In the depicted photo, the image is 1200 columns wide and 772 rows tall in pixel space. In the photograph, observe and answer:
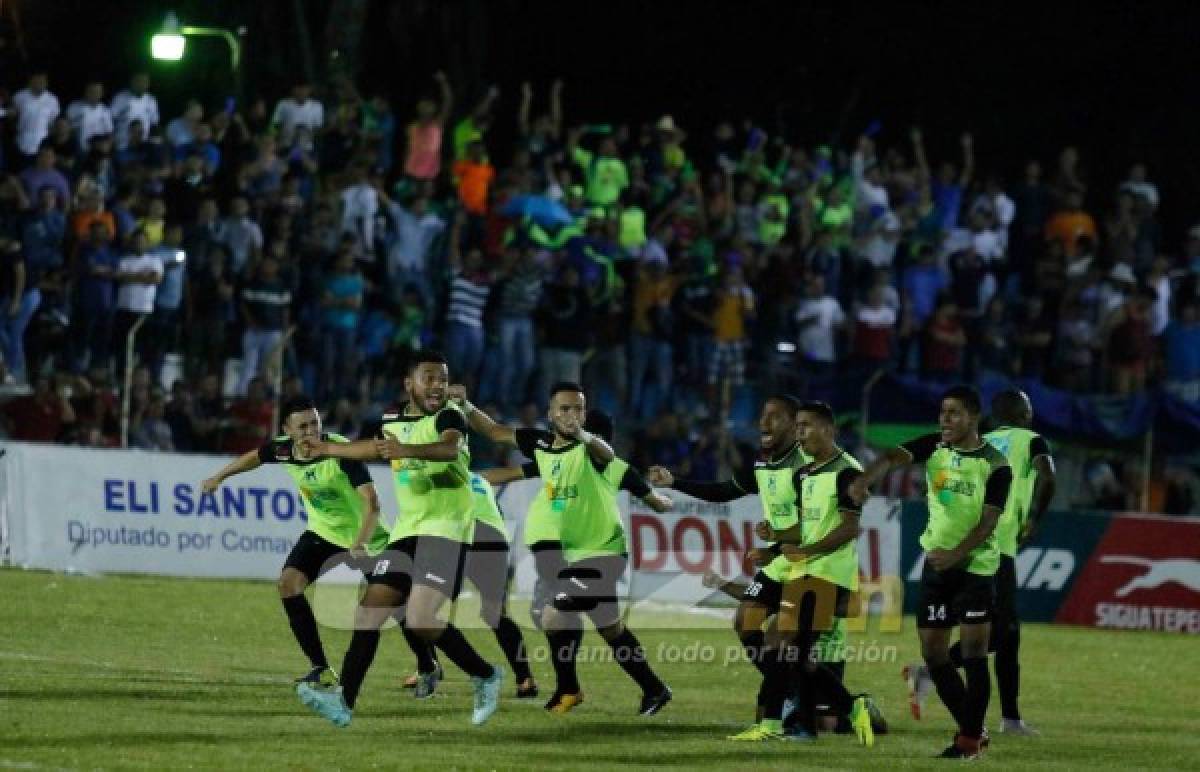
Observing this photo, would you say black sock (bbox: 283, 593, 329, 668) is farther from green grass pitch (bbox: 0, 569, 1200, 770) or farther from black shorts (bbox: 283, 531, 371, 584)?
green grass pitch (bbox: 0, 569, 1200, 770)

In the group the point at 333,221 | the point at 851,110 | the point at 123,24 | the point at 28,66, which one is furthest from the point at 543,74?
the point at 333,221

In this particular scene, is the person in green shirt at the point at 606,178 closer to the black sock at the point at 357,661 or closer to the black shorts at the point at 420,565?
the black shorts at the point at 420,565

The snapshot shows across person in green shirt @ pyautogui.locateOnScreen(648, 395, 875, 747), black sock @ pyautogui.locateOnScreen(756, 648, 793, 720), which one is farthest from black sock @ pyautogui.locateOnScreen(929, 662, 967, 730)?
black sock @ pyautogui.locateOnScreen(756, 648, 793, 720)

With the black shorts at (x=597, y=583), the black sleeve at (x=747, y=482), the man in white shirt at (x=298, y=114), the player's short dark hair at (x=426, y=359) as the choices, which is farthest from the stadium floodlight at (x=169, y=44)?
the player's short dark hair at (x=426, y=359)

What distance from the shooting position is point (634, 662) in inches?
628

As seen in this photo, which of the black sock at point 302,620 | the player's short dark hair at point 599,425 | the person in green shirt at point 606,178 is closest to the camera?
the black sock at point 302,620

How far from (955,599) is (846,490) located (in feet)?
3.05

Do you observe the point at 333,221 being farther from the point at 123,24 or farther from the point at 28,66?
the point at 123,24

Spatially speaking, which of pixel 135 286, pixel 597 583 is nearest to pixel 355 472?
pixel 597 583

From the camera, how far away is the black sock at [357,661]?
14227mm

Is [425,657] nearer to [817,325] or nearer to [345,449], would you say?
[345,449]

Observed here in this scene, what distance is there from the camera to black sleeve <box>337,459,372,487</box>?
16.4 metres

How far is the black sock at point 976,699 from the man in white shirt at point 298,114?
1630 centimetres

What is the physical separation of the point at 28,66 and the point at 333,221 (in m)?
6.52
